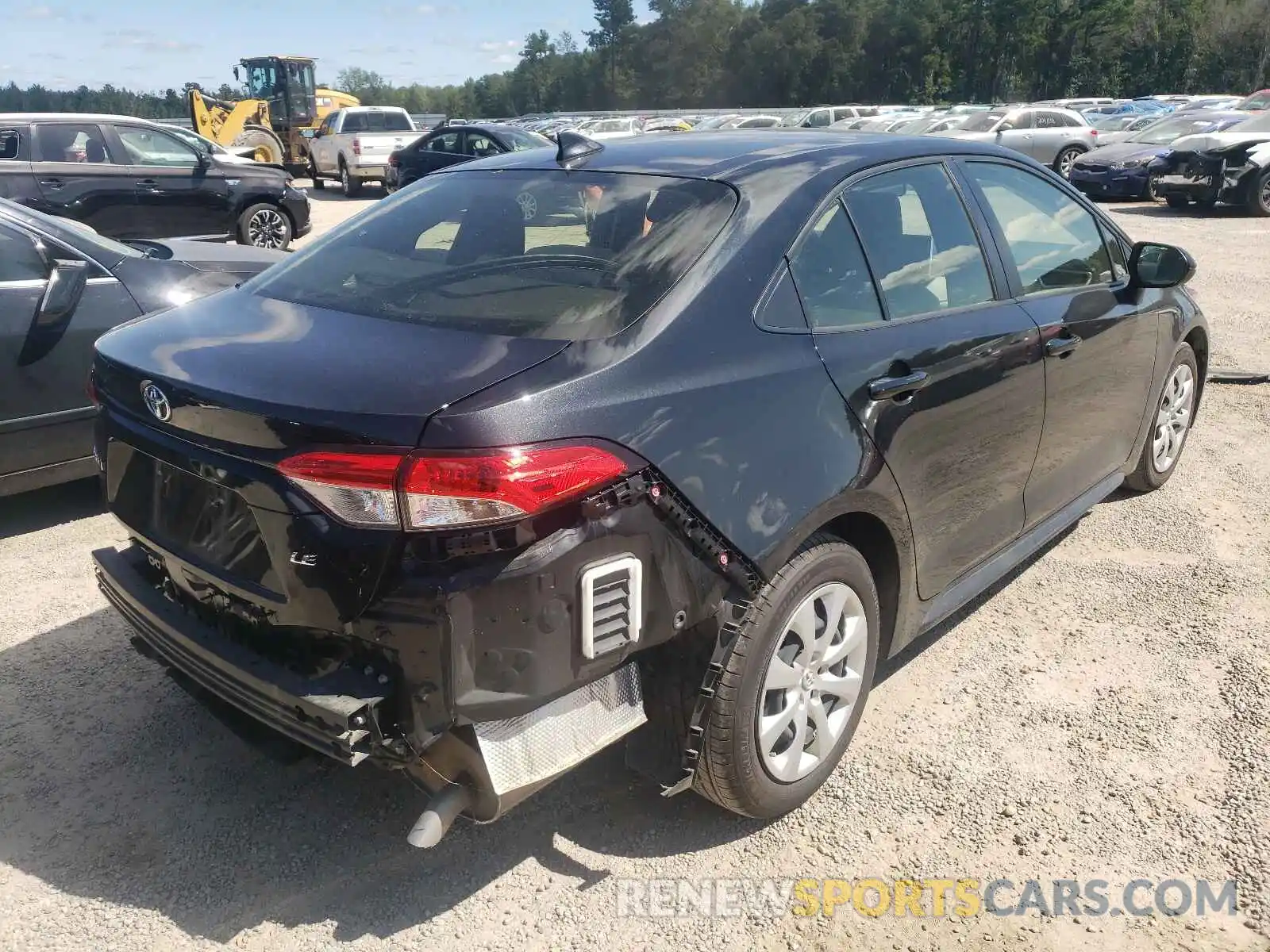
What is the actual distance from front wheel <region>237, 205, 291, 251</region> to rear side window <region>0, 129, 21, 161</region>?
2.37 meters

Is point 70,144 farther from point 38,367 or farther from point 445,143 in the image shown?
point 445,143

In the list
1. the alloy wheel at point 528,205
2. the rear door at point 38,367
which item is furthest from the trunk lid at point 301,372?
the rear door at point 38,367

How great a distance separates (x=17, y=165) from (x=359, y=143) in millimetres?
12778

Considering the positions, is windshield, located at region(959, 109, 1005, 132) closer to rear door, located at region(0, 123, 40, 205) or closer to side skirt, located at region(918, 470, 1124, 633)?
rear door, located at region(0, 123, 40, 205)

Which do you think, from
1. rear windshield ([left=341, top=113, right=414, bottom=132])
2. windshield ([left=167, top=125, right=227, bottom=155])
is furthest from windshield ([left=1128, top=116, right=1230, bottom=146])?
windshield ([left=167, top=125, right=227, bottom=155])

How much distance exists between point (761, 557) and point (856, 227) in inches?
43.2

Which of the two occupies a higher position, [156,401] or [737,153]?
[737,153]

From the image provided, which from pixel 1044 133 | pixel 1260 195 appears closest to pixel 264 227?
pixel 1260 195

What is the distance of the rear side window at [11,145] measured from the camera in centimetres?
1046

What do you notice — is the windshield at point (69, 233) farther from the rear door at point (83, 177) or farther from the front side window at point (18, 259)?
the rear door at point (83, 177)

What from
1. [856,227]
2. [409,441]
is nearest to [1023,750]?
[856,227]

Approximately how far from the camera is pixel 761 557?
2338 mm

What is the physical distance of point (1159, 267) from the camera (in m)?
3.97

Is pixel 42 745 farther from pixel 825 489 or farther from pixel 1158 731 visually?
pixel 1158 731
